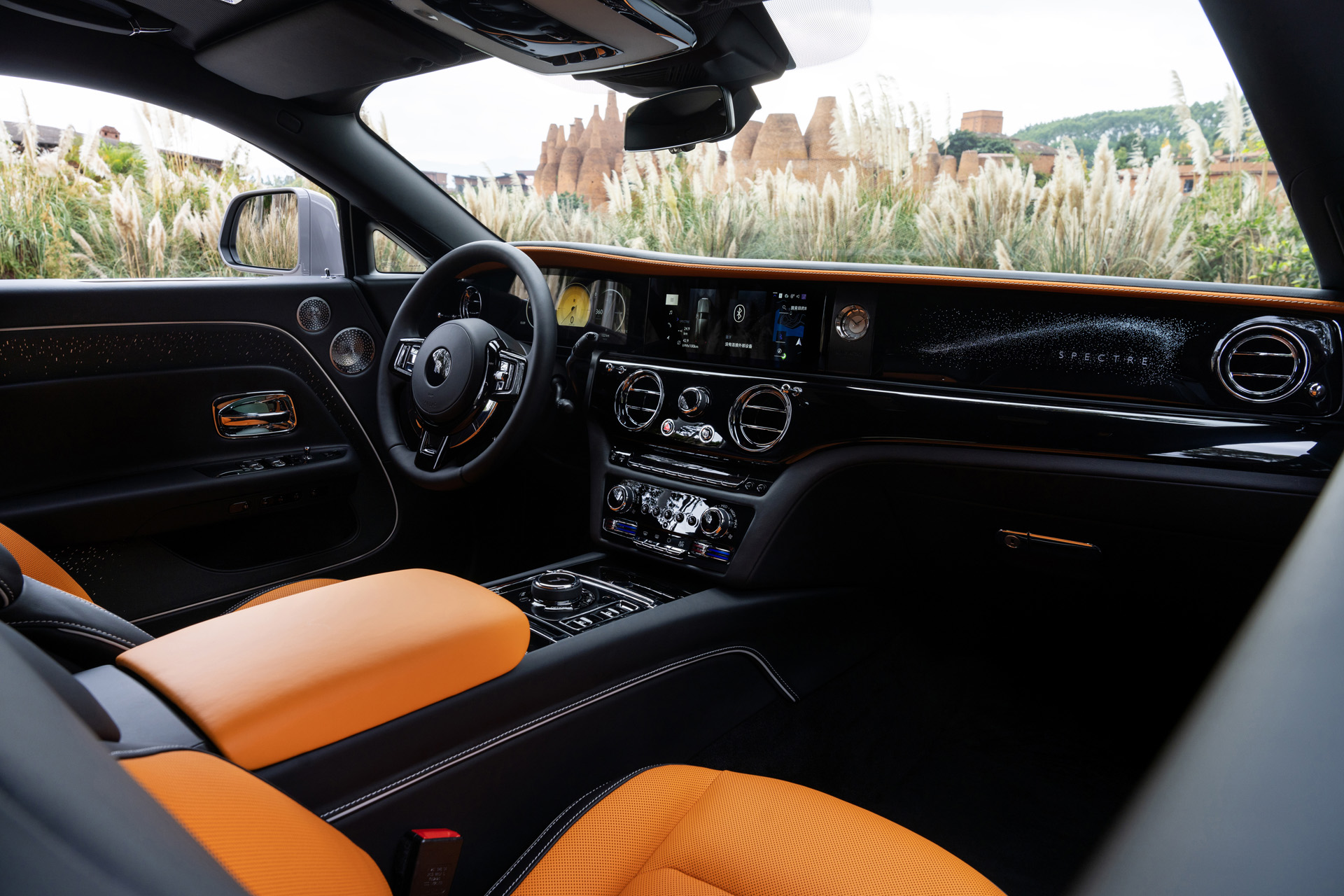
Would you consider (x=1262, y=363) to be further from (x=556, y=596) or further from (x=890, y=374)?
(x=556, y=596)

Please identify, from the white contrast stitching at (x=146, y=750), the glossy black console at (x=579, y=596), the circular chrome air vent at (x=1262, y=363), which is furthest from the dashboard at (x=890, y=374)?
the white contrast stitching at (x=146, y=750)

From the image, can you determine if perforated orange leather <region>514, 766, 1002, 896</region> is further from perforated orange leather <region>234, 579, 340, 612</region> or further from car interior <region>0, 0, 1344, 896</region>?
perforated orange leather <region>234, 579, 340, 612</region>

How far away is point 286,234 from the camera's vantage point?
93.7 inches

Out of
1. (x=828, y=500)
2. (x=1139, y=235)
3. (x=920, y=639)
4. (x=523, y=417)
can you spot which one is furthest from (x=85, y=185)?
(x=1139, y=235)

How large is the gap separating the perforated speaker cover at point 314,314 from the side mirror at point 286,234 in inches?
5.6

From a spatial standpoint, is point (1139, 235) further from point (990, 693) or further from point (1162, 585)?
point (990, 693)

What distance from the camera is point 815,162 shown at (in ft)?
7.90

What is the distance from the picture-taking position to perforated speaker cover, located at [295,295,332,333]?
7.30 ft

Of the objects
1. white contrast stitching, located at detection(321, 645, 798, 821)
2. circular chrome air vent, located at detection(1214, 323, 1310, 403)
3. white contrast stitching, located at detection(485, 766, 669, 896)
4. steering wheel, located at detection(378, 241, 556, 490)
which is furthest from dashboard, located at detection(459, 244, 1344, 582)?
white contrast stitching, located at detection(485, 766, 669, 896)

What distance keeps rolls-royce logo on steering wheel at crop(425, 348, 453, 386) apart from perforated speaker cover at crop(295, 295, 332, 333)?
0.71 metres

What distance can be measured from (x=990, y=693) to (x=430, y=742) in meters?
1.53

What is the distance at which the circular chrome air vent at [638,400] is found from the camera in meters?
1.92

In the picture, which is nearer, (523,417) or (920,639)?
(523,417)

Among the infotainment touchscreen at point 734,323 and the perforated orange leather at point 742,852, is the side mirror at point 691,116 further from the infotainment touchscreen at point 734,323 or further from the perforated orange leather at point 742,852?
the perforated orange leather at point 742,852
